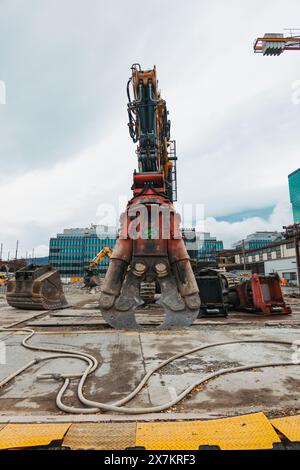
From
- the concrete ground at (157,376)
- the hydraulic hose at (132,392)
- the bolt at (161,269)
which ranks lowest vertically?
the concrete ground at (157,376)

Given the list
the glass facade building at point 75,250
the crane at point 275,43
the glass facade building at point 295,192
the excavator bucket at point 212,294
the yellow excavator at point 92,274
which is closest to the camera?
the excavator bucket at point 212,294

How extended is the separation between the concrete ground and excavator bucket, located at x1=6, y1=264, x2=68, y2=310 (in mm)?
4836

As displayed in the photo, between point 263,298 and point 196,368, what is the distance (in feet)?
22.8

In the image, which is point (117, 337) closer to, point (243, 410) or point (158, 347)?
point (158, 347)

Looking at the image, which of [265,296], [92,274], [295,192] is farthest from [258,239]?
[265,296]

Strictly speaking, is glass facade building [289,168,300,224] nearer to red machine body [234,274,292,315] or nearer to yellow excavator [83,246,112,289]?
yellow excavator [83,246,112,289]

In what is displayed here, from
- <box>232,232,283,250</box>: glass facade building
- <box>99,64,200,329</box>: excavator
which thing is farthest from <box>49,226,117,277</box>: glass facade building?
<box>99,64,200,329</box>: excavator

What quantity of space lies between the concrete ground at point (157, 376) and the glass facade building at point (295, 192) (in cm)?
8066

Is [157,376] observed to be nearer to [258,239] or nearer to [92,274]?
[92,274]

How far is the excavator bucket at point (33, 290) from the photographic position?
10.7 m

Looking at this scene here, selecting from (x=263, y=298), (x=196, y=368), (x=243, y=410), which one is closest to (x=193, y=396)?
(x=243, y=410)

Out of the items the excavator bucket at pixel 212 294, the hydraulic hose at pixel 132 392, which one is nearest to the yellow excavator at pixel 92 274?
the excavator bucket at pixel 212 294

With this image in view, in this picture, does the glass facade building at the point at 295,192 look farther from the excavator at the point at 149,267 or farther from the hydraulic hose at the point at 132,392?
the hydraulic hose at the point at 132,392

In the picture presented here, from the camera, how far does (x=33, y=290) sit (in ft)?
35.0
